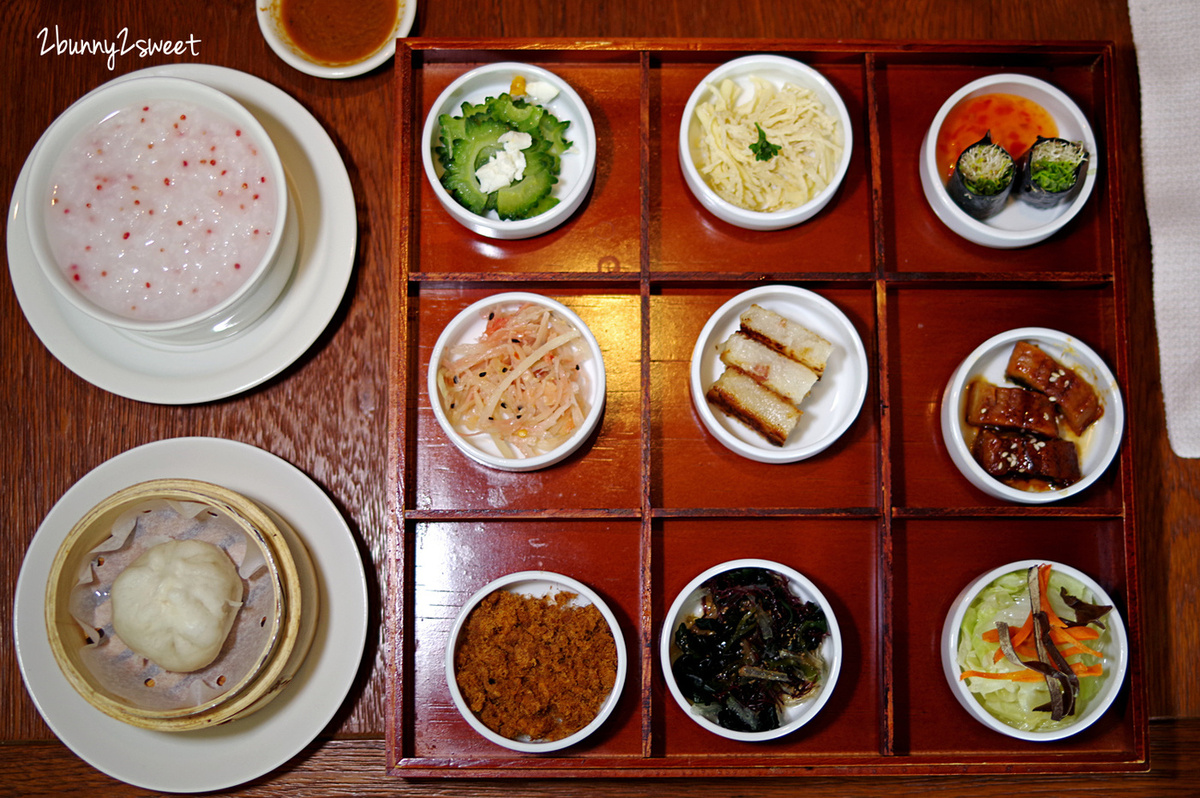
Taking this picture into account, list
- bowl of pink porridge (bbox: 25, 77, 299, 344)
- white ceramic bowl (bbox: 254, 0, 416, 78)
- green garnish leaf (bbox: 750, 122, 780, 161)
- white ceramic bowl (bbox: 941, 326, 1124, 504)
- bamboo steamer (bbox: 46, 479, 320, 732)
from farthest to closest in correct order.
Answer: white ceramic bowl (bbox: 254, 0, 416, 78), green garnish leaf (bbox: 750, 122, 780, 161), white ceramic bowl (bbox: 941, 326, 1124, 504), bowl of pink porridge (bbox: 25, 77, 299, 344), bamboo steamer (bbox: 46, 479, 320, 732)

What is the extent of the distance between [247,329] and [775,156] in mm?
1505

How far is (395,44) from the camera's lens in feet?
7.30

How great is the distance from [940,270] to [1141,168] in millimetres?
786

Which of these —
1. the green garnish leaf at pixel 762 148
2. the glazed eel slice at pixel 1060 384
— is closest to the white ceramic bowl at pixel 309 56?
the green garnish leaf at pixel 762 148

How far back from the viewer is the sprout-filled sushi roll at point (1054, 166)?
213 cm

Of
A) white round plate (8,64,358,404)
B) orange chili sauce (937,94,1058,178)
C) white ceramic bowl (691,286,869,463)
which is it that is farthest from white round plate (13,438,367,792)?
orange chili sauce (937,94,1058,178)

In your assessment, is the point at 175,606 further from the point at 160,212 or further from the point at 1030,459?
the point at 1030,459

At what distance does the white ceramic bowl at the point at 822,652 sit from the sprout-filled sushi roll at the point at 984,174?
1.11 metres

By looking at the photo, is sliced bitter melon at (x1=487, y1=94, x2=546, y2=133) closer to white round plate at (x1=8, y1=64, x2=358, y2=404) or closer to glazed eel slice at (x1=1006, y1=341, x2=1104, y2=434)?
white round plate at (x1=8, y1=64, x2=358, y2=404)

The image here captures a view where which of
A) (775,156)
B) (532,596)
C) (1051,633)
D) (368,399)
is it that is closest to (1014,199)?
(775,156)

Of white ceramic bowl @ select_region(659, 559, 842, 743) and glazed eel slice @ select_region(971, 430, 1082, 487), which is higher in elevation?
glazed eel slice @ select_region(971, 430, 1082, 487)

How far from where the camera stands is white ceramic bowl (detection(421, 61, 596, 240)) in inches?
83.0

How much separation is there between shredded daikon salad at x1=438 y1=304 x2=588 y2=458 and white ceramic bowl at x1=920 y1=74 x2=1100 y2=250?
106 cm

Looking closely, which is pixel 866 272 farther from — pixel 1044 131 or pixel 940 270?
pixel 1044 131
